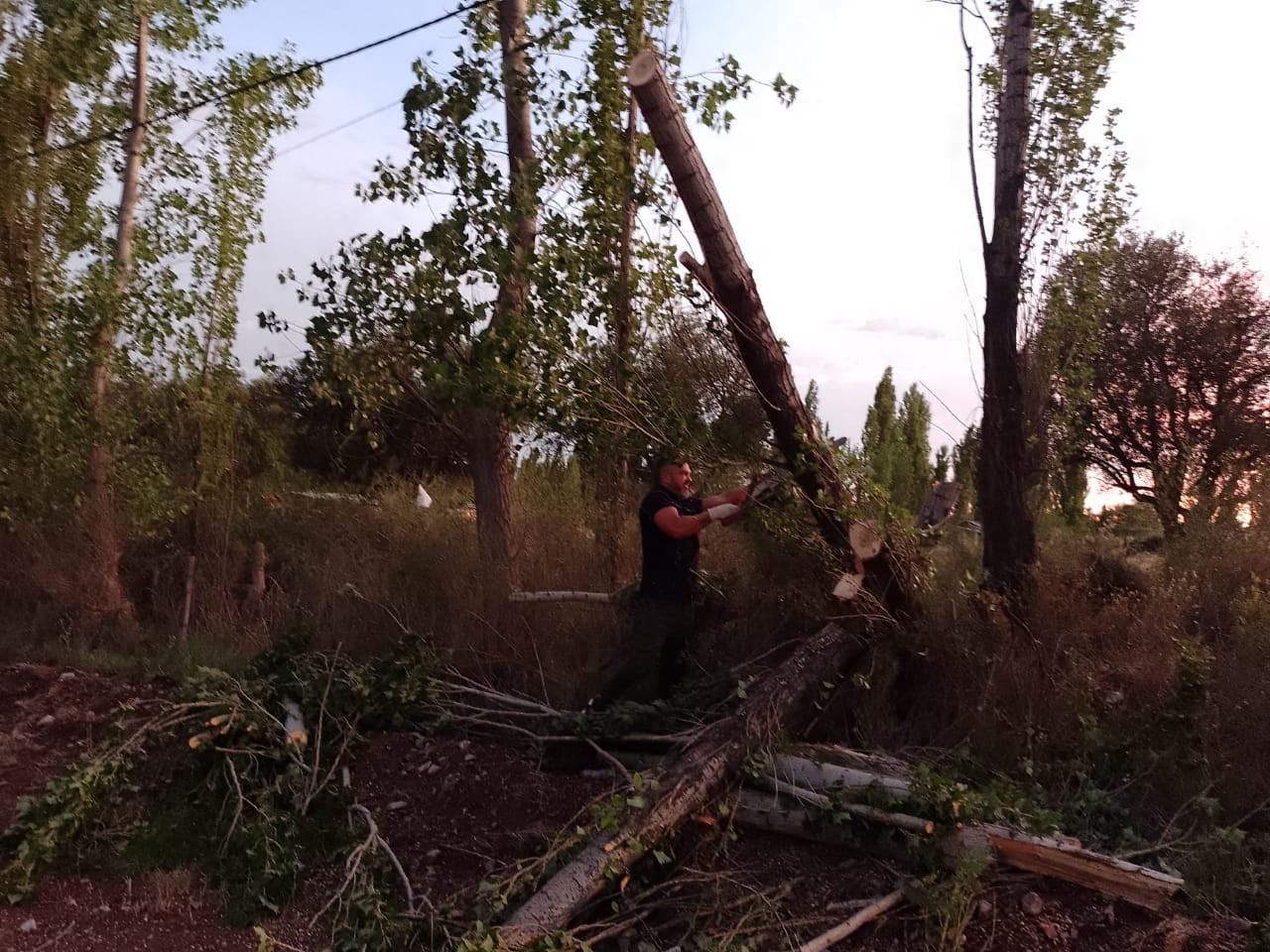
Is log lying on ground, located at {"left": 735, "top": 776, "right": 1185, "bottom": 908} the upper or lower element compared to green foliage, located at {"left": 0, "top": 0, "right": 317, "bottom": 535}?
lower

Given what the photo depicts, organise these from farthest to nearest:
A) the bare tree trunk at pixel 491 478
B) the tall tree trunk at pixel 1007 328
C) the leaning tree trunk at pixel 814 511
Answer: the bare tree trunk at pixel 491 478
the tall tree trunk at pixel 1007 328
the leaning tree trunk at pixel 814 511

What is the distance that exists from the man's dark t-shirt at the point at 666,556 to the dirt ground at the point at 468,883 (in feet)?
3.95

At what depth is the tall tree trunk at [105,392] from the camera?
8758 millimetres

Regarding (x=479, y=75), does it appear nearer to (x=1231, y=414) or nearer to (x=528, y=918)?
(x=528, y=918)

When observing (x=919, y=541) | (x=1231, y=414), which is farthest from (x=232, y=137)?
(x=1231, y=414)

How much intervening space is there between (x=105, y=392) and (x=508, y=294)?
493cm

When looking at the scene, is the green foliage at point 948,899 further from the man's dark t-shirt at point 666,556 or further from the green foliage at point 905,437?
the green foliage at point 905,437

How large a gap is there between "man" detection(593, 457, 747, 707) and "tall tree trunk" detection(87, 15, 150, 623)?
5.74 m

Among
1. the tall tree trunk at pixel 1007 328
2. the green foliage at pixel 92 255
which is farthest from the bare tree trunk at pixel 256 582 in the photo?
the tall tree trunk at pixel 1007 328

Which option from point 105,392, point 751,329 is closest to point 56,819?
point 751,329

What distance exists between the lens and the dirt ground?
395 centimetres

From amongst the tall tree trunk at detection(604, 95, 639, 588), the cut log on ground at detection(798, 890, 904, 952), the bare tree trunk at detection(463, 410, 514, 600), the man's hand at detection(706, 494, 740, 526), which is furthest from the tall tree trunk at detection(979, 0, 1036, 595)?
the bare tree trunk at detection(463, 410, 514, 600)

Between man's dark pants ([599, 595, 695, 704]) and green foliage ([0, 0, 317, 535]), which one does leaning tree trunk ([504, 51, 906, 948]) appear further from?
green foliage ([0, 0, 317, 535])

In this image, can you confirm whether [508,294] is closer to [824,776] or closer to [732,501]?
[732,501]
